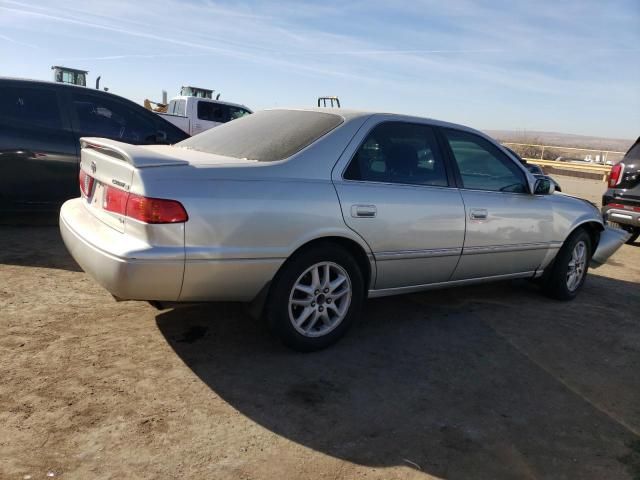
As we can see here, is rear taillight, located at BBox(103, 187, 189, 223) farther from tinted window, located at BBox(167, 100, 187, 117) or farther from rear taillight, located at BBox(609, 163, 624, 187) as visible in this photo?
tinted window, located at BBox(167, 100, 187, 117)

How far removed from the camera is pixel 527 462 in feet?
8.61

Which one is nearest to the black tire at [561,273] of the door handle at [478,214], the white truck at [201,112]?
the door handle at [478,214]

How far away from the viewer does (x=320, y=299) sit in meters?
3.59

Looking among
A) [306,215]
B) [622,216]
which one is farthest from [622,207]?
[306,215]

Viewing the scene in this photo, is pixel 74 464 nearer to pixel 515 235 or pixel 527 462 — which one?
pixel 527 462

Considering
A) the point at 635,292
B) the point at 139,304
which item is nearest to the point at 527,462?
the point at 139,304

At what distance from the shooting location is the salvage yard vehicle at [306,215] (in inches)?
118

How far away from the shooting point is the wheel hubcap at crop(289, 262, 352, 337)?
3490 millimetres

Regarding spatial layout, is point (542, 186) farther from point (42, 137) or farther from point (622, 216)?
point (42, 137)

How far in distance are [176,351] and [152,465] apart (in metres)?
1.15

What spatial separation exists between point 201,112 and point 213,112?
1.26ft

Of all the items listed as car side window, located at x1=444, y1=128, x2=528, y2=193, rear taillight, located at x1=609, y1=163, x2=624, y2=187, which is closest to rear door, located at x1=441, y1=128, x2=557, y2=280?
car side window, located at x1=444, y1=128, x2=528, y2=193

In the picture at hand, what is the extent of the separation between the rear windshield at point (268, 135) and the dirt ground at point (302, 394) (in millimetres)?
1225

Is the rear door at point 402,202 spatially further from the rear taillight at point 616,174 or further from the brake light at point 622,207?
the rear taillight at point 616,174
